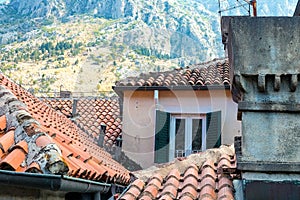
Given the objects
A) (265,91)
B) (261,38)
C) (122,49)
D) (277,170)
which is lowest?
(277,170)

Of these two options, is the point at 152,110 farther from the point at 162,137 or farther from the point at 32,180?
the point at 32,180

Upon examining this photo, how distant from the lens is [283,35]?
15.1 feet

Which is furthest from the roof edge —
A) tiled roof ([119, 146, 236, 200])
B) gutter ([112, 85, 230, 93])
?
tiled roof ([119, 146, 236, 200])

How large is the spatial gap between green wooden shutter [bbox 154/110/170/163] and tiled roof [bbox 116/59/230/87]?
86 cm

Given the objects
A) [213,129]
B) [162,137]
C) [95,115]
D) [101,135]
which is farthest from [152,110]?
[95,115]

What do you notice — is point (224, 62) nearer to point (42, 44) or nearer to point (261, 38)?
point (261, 38)

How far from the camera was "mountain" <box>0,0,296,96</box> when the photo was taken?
263 ft

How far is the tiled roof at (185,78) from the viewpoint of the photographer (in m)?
11.3

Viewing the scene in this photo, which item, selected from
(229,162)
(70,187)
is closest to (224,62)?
(229,162)

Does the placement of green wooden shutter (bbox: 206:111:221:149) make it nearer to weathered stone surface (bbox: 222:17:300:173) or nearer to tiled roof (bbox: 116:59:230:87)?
tiled roof (bbox: 116:59:230:87)

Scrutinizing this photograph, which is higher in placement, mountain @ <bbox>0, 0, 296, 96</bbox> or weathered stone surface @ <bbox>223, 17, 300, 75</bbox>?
mountain @ <bbox>0, 0, 296, 96</bbox>

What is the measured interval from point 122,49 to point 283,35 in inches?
3656

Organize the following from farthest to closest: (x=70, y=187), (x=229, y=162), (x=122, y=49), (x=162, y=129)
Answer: (x=122, y=49)
(x=162, y=129)
(x=229, y=162)
(x=70, y=187)

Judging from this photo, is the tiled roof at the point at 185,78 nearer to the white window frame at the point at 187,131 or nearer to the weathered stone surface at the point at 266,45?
the white window frame at the point at 187,131
